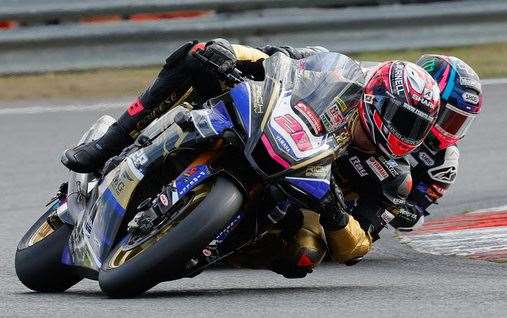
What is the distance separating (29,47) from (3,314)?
23.2 feet

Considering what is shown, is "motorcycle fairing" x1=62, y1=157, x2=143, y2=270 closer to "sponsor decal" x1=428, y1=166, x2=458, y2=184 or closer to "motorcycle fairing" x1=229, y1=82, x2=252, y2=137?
"motorcycle fairing" x1=229, y1=82, x2=252, y2=137

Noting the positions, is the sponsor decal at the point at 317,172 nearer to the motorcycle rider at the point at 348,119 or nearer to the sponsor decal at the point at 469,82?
the motorcycle rider at the point at 348,119

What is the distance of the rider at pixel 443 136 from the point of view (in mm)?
7648

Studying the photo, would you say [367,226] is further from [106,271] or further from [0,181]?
[0,181]

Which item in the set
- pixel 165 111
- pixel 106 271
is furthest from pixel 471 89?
pixel 106 271

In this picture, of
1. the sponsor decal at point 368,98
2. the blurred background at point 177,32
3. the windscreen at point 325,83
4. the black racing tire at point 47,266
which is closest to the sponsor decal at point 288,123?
the windscreen at point 325,83

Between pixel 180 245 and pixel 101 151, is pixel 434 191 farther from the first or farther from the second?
pixel 180 245

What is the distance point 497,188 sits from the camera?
31.6 feet

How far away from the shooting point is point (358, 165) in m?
6.73

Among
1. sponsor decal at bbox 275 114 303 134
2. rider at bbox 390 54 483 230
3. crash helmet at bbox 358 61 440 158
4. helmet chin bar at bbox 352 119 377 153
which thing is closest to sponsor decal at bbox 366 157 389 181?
helmet chin bar at bbox 352 119 377 153

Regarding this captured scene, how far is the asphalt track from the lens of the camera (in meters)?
5.63

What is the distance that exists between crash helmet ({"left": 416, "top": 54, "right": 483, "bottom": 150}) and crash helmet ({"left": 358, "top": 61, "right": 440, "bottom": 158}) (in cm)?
134

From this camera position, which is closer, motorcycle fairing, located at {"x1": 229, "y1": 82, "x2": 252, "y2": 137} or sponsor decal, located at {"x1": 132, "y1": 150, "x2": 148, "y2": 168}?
motorcycle fairing, located at {"x1": 229, "y1": 82, "x2": 252, "y2": 137}

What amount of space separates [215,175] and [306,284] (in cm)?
108
